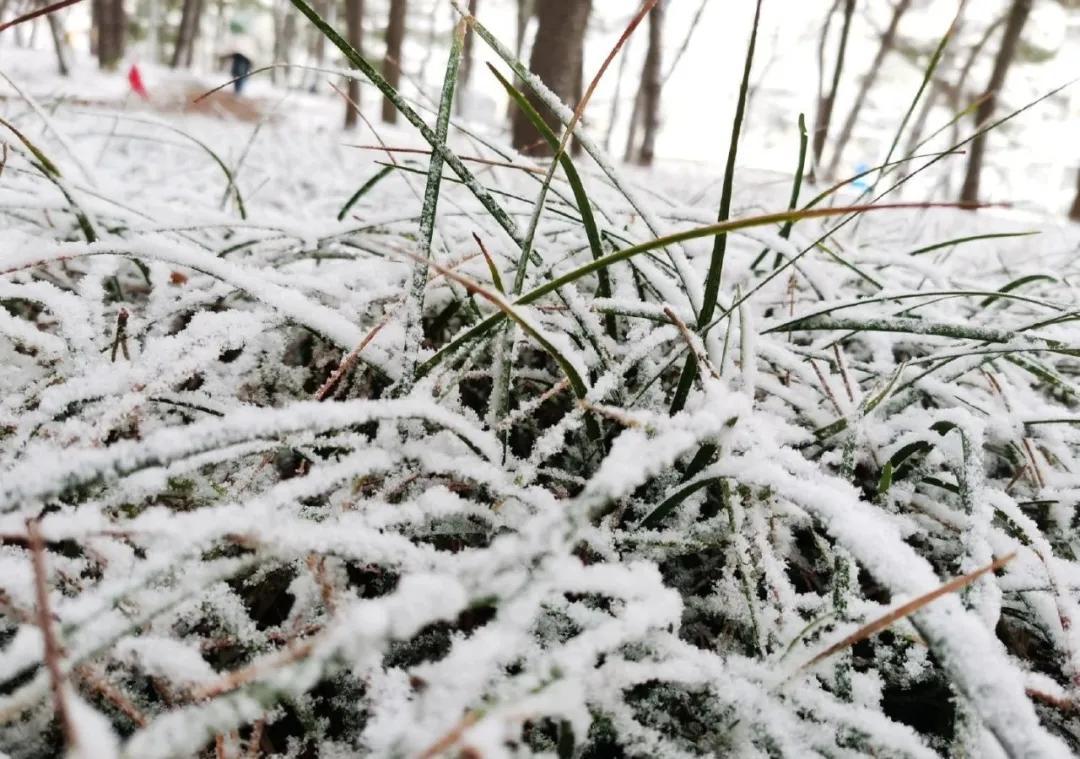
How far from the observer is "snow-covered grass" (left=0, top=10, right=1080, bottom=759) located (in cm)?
29

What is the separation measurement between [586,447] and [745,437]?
0.14m

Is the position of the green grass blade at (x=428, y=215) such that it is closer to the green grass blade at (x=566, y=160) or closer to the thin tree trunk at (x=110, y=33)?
the green grass blade at (x=566, y=160)

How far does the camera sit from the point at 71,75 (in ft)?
27.5

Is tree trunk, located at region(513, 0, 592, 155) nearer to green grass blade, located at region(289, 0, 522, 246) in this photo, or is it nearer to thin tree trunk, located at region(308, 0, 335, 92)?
green grass blade, located at region(289, 0, 522, 246)

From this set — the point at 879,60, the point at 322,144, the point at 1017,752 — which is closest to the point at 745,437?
the point at 1017,752

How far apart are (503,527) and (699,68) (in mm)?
15351

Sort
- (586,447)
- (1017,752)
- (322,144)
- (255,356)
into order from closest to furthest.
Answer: (1017,752) < (586,447) < (255,356) < (322,144)

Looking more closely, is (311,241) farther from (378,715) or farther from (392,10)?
(392,10)

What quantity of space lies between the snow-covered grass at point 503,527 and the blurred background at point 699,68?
3.96 ft

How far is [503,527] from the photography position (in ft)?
1.51

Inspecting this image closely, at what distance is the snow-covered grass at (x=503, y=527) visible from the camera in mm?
290

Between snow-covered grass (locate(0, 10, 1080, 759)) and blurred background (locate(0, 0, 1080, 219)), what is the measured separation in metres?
1.21

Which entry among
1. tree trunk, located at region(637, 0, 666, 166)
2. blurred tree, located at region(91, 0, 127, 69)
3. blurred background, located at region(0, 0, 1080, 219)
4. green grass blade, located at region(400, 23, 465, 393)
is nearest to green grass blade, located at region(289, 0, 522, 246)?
green grass blade, located at region(400, 23, 465, 393)

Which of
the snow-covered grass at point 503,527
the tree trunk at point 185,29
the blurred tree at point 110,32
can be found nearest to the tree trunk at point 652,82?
the snow-covered grass at point 503,527
